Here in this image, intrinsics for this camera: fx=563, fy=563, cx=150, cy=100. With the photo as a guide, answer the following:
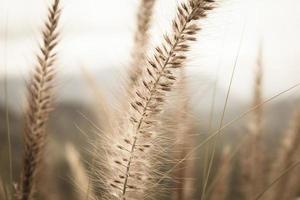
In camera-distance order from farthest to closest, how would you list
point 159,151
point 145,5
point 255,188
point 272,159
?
point 272,159
point 255,188
point 145,5
point 159,151

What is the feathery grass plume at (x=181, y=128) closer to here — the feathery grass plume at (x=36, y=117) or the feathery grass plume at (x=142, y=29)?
the feathery grass plume at (x=142, y=29)

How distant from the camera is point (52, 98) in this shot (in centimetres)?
219

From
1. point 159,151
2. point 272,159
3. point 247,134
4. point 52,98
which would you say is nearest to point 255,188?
point 247,134

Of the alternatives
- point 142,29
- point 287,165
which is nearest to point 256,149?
point 287,165

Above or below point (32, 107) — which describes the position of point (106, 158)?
below

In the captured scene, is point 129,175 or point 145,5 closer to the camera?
point 129,175

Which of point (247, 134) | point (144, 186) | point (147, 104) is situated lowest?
point (247, 134)

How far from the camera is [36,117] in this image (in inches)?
83.1

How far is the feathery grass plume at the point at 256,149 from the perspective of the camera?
3.21 meters

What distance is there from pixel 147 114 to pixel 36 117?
51 cm

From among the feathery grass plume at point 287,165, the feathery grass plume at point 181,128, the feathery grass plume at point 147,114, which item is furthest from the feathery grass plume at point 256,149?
the feathery grass plume at point 147,114

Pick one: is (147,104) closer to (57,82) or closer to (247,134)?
(57,82)

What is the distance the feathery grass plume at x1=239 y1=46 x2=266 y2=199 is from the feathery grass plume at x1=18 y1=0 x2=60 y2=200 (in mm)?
1403

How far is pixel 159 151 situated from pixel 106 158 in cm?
20
